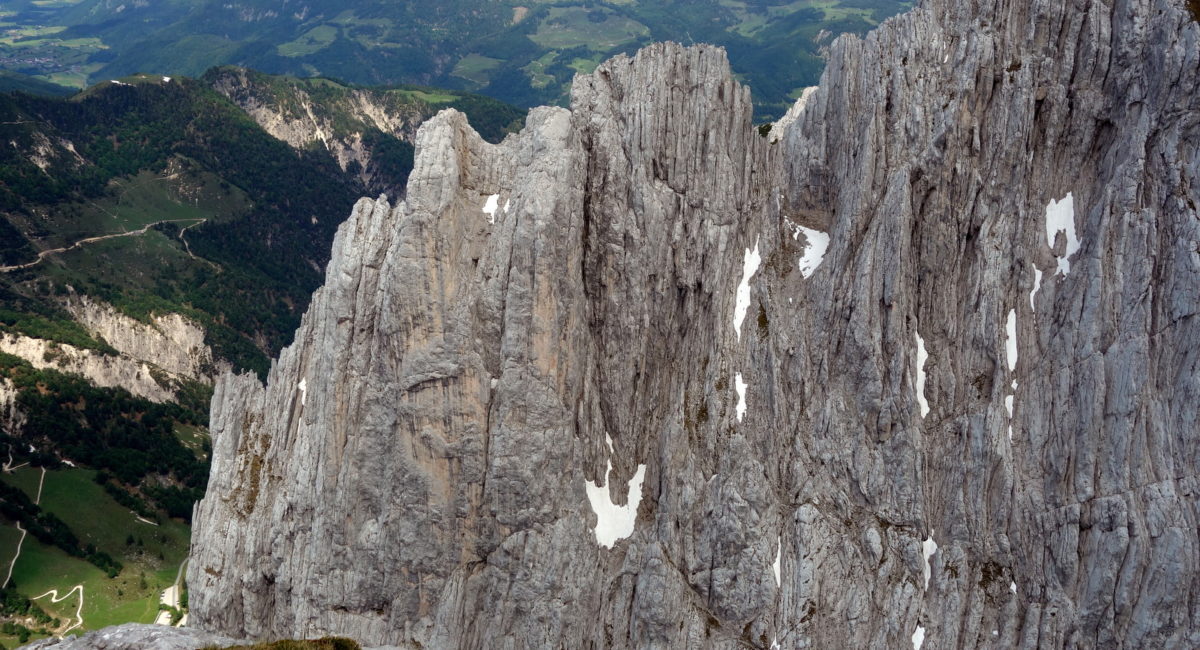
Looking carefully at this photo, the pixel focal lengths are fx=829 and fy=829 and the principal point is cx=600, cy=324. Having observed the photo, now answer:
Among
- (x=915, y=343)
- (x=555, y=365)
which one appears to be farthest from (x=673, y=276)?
(x=915, y=343)

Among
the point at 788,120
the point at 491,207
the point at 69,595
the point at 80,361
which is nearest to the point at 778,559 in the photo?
the point at 491,207

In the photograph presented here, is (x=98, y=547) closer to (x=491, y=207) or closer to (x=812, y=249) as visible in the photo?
(x=491, y=207)

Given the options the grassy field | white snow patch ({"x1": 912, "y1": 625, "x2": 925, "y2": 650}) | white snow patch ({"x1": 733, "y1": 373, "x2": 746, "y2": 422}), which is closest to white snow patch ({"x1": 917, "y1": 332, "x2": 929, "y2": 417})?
white snow patch ({"x1": 733, "y1": 373, "x2": 746, "y2": 422})

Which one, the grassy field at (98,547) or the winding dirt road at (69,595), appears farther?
the grassy field at (98,547)

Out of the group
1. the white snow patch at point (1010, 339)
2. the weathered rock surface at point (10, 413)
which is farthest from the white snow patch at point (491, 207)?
the weathered rock surface at point (10, 413)

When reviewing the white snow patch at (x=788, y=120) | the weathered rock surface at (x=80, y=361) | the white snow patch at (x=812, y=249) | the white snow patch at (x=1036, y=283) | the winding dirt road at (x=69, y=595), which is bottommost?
the winding dirt road at (x=69, y=595)

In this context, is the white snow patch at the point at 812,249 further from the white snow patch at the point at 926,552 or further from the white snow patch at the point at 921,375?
the white snow patch at the point at 926,552
